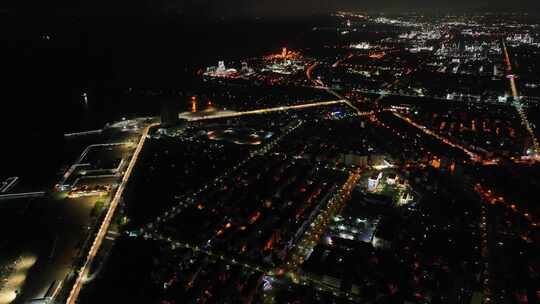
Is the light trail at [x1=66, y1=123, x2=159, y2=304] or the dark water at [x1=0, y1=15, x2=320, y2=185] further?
the dark water at [x1=0, y1=15, x2=320, y2=185]

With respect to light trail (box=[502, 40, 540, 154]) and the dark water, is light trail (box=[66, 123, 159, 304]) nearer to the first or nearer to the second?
the dark water

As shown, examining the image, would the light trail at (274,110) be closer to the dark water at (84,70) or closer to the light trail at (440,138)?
the light trail at (440,138)

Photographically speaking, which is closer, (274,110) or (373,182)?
(373,182)

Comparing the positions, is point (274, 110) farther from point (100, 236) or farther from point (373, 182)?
point (100, 236)

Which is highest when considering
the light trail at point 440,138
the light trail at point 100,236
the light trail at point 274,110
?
the light trail at point 274,110

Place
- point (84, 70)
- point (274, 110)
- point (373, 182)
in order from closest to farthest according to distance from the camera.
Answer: point (373, 182) → point (274, 110) → point (84, 70)

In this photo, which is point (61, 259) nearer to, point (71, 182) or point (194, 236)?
point (194, 236)

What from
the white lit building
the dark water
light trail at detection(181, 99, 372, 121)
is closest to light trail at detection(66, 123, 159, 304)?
the dark water

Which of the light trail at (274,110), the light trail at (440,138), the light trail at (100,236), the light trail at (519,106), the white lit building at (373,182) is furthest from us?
the light trail at (274,110)

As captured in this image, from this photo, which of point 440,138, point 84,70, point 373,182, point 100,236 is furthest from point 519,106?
point 84,70

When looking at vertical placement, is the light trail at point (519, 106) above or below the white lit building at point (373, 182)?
above

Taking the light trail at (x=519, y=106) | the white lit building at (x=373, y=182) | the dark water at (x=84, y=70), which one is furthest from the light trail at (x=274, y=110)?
the white lit building at (x=373, y=182)

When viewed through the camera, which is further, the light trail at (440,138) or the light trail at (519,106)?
the light trail at (519,106)
